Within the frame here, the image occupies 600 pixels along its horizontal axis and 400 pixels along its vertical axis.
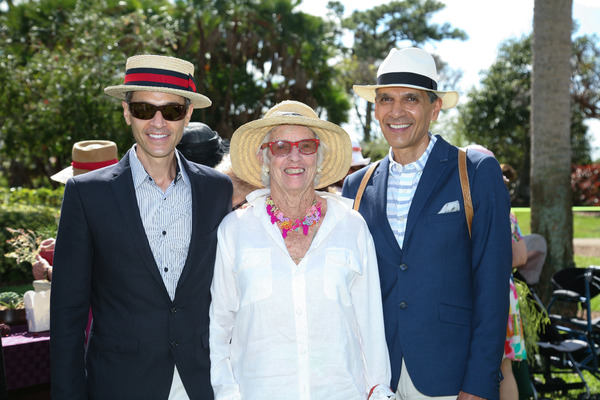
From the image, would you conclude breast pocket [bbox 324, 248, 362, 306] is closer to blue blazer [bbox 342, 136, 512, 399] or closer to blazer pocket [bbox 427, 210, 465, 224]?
blue blazer [bbox 342, 136, 512, 399]

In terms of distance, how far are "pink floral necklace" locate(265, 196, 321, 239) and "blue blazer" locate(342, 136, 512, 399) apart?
16.4 inches

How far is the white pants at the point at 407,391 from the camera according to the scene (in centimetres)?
292

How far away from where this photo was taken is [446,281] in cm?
289

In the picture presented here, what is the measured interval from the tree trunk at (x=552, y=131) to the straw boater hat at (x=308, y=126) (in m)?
5.86

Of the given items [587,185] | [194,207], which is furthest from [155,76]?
[587,185]

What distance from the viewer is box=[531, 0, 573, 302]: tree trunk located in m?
7.98

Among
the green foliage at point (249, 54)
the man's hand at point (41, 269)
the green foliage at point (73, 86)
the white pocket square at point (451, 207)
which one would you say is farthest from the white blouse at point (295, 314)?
the green foliage at point (249, 54)

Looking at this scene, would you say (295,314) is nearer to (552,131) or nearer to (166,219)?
(166,219)

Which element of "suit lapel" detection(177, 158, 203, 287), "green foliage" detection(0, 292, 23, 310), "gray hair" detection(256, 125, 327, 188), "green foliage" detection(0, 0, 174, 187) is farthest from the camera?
"green foliage" detection(0, 0, 174, 187)

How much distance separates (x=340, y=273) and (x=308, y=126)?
31.8 inches

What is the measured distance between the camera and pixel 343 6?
3650 centimetres

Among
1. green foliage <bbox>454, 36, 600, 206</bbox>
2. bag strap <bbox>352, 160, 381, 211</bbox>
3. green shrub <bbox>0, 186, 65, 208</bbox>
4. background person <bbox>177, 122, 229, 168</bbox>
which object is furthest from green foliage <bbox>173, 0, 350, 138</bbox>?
bag strap <bbox>352, 160, 381, 211</bbox>

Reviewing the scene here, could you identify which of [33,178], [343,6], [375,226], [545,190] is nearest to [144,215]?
[375,226]

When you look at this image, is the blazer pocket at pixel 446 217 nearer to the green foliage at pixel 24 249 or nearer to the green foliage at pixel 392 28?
the green foliage at pixel 24 249
